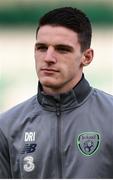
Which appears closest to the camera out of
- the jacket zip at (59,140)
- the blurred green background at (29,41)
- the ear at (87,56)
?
the jacket zip at (59,140)

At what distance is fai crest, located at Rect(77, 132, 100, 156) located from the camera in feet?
6.05

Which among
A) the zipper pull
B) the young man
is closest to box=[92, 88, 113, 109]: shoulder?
the young man

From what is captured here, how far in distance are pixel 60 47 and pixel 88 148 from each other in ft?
0.96

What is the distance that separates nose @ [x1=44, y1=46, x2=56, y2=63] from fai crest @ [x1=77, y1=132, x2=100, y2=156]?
0.22 meters

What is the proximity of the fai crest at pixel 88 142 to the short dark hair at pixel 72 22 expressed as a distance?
26 cm

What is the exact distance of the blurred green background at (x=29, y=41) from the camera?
122 inches

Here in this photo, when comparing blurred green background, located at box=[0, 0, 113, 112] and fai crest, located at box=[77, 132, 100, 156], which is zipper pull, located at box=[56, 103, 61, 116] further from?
blurred green background, located at box=[0, 0, 113, 112]

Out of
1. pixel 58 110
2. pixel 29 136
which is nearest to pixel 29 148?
pixel 29 136

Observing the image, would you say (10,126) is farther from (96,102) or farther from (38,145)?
(96,102)

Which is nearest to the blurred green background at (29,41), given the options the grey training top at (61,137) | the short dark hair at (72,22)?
the short dark hair at (72,22)

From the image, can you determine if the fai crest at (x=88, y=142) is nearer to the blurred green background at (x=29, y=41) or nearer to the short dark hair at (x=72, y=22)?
the short dark hair at (x=72, y=22)

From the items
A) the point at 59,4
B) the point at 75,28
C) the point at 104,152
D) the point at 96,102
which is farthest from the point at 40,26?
the point at 59,4

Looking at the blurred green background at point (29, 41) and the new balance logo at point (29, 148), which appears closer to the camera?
the new balance logo at point (29, 148)

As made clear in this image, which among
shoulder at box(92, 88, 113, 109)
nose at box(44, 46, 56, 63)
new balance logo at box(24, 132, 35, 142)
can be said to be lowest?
new balance logo at box(24, 132, 35, 142)
